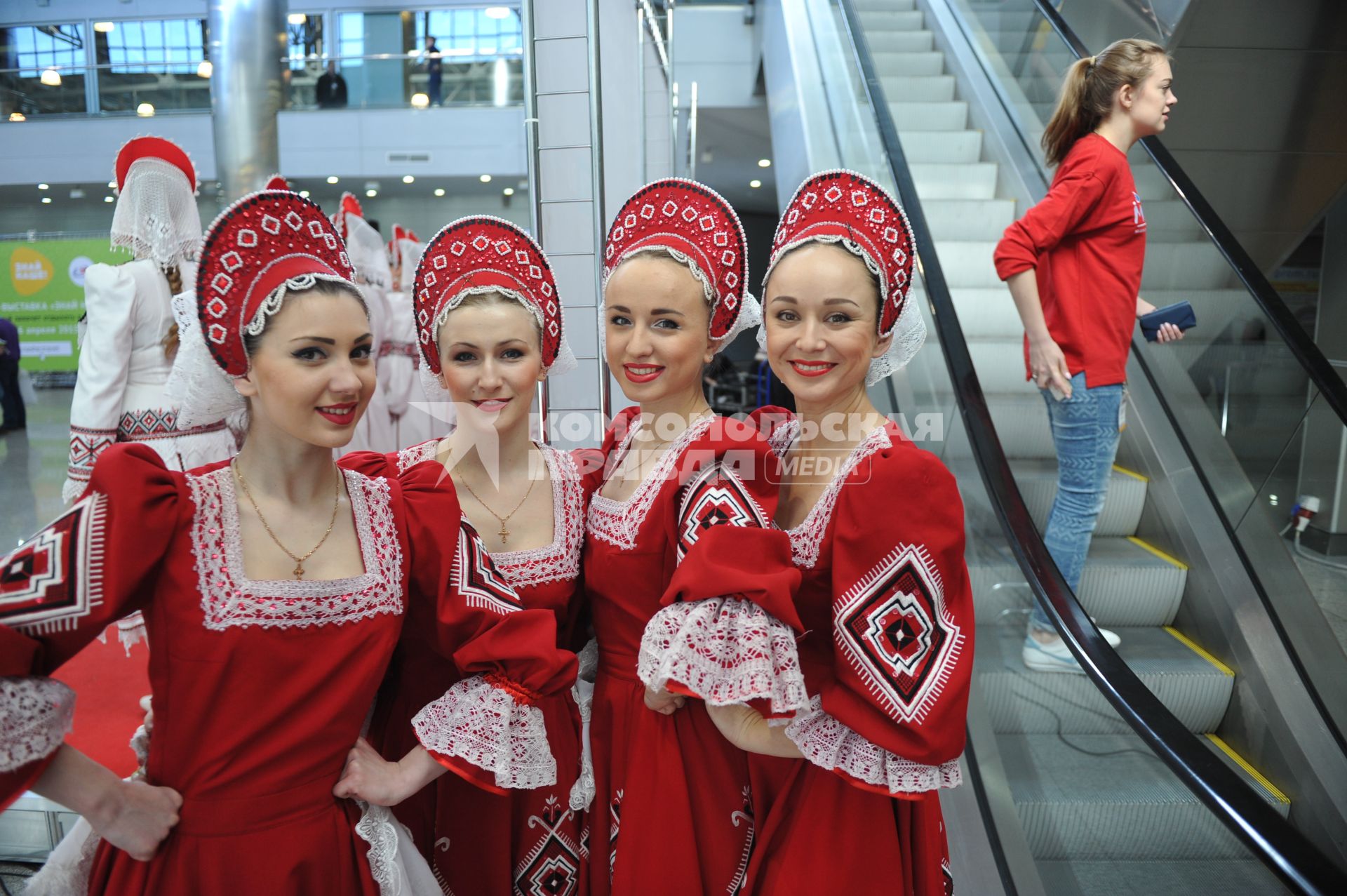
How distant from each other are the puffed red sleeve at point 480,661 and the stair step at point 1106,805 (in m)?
1.14

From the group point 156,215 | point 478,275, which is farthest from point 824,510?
point 156,215

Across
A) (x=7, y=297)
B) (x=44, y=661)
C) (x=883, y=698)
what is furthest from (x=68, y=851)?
(x=7, y=297)

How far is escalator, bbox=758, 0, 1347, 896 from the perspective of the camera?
5.34 ft

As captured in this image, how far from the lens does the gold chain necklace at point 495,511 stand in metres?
1.59

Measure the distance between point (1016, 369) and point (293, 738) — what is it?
3415mm

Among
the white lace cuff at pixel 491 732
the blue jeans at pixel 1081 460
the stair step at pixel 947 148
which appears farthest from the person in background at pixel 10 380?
the blue jeans at pixel 1081 460

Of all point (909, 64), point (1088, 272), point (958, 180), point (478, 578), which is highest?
point (909, 64)

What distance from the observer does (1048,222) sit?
256 centimetres

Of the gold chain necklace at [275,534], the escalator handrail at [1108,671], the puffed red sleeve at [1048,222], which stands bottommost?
the escalator handrail at [1108,671]

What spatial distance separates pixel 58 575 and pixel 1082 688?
203 centimetres

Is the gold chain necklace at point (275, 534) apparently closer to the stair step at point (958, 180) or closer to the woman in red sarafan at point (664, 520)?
the woman in red sarafan at point (664, 520)

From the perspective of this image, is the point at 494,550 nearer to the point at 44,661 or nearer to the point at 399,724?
the point at 399,724

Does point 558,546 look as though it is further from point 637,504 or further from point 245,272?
point 245,272

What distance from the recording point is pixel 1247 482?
2.85m
